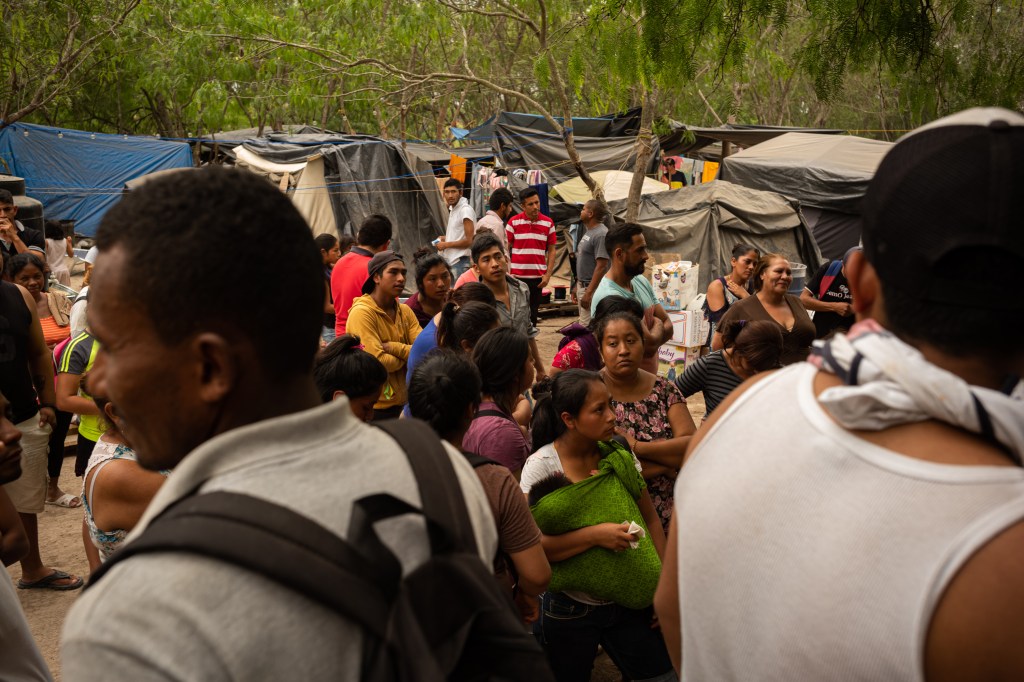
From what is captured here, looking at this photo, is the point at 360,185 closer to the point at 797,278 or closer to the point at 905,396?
the point at 797,278

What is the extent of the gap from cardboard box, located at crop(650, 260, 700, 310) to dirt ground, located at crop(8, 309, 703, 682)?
498cm

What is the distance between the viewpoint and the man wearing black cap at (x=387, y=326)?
5262mm

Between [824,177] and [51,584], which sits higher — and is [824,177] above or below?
below

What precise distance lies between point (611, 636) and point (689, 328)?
5.25 meters

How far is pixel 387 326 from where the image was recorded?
18.0 ft

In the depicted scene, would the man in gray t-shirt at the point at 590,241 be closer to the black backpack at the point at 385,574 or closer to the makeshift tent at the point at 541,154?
the makeshift tent at the point at 541,154

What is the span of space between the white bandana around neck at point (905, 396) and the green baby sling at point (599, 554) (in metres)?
2.03

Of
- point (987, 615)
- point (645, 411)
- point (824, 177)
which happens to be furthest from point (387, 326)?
point (824, 177)

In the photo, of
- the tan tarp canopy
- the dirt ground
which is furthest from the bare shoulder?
the tan tarp canopy

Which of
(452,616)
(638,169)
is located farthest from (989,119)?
(638,169)

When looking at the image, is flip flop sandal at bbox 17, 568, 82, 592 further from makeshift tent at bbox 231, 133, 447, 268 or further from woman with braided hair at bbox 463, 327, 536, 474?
makeshift tent at bbox 231, 133, 447, 268

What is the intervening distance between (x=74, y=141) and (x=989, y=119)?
20883 millimetres

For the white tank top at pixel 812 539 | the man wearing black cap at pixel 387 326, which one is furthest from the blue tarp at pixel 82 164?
the white tank top at pixel 812 539

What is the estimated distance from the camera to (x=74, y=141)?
1883 centimetres
